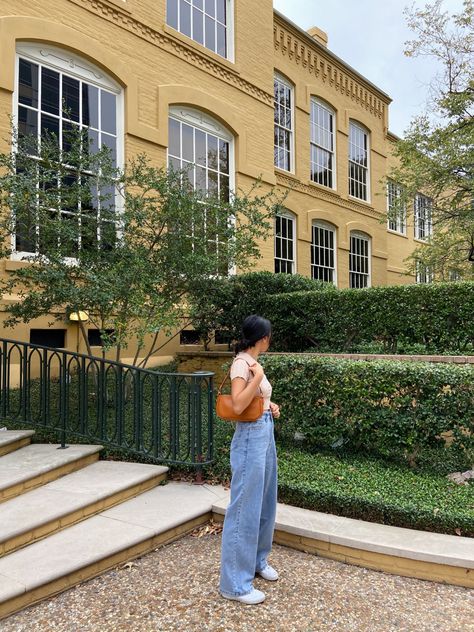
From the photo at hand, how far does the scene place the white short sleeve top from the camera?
2.91 meters

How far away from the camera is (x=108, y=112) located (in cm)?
926

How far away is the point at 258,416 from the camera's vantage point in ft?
9.50

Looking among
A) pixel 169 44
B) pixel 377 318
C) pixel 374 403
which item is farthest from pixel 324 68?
pixel 374 403

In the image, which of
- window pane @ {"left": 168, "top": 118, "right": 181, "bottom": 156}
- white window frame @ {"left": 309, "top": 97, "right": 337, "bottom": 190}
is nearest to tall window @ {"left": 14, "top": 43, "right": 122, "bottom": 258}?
window pane @ {"left": 168, "top": 118, "right": 181, "bottom": 156}

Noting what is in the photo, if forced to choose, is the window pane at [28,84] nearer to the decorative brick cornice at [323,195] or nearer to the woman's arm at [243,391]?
the decorative brick cornice at [323,195]

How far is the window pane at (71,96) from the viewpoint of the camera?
336 inches

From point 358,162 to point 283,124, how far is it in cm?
495

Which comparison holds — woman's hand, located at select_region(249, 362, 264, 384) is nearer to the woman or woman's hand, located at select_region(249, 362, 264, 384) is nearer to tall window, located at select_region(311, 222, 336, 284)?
the woman

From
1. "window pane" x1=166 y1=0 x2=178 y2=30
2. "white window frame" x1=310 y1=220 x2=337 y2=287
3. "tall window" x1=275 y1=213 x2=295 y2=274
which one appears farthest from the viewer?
"white window frame" x1=310 y1=220 x2=337 y2=287

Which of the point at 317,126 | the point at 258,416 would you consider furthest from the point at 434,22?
the point at 258,416

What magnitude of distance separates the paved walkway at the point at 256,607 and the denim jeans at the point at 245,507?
0.18 meters

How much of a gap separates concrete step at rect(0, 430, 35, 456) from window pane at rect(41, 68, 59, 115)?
5559mm

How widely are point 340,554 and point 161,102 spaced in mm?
9131

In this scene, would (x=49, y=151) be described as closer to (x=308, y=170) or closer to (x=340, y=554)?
(x=340, y=554)
